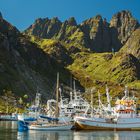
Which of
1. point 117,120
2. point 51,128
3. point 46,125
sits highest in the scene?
point 117,120

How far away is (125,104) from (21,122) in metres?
36.3

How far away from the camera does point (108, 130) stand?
133125 millimetres

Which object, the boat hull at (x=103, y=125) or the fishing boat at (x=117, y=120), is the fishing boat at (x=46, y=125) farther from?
the fishing boat at (x=117, y=120)

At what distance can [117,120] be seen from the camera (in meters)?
134

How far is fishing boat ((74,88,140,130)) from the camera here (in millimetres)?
132250

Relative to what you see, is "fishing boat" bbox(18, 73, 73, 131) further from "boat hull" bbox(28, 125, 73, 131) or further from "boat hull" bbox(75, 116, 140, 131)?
"boat hull" bbox(75, 116, 140, 131)

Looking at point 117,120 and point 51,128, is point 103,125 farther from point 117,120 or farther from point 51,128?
point 51,128

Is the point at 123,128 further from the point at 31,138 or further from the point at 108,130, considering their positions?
the point at 31,138

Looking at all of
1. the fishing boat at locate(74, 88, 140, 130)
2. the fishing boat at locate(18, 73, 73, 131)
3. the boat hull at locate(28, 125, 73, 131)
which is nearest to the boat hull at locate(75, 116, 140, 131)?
the fishing boat at locate(74, 88, 140, 130)

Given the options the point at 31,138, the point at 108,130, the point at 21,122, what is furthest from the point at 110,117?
the point at 31,138

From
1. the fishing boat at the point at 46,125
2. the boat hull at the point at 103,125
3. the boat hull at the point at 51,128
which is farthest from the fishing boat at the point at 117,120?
the boat hull at the point at 51,128

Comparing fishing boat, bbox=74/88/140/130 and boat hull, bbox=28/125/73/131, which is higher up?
fishing boat, bbox=74/88/140/130

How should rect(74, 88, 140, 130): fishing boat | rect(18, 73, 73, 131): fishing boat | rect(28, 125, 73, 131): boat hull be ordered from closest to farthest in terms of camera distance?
rect(28, 125, 73, 131): boat hull → rect(18, 73, 73, 131): fishing boat → rect(74, 88, 140, 130): fishing boat

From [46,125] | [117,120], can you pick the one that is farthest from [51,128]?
[117,120]
